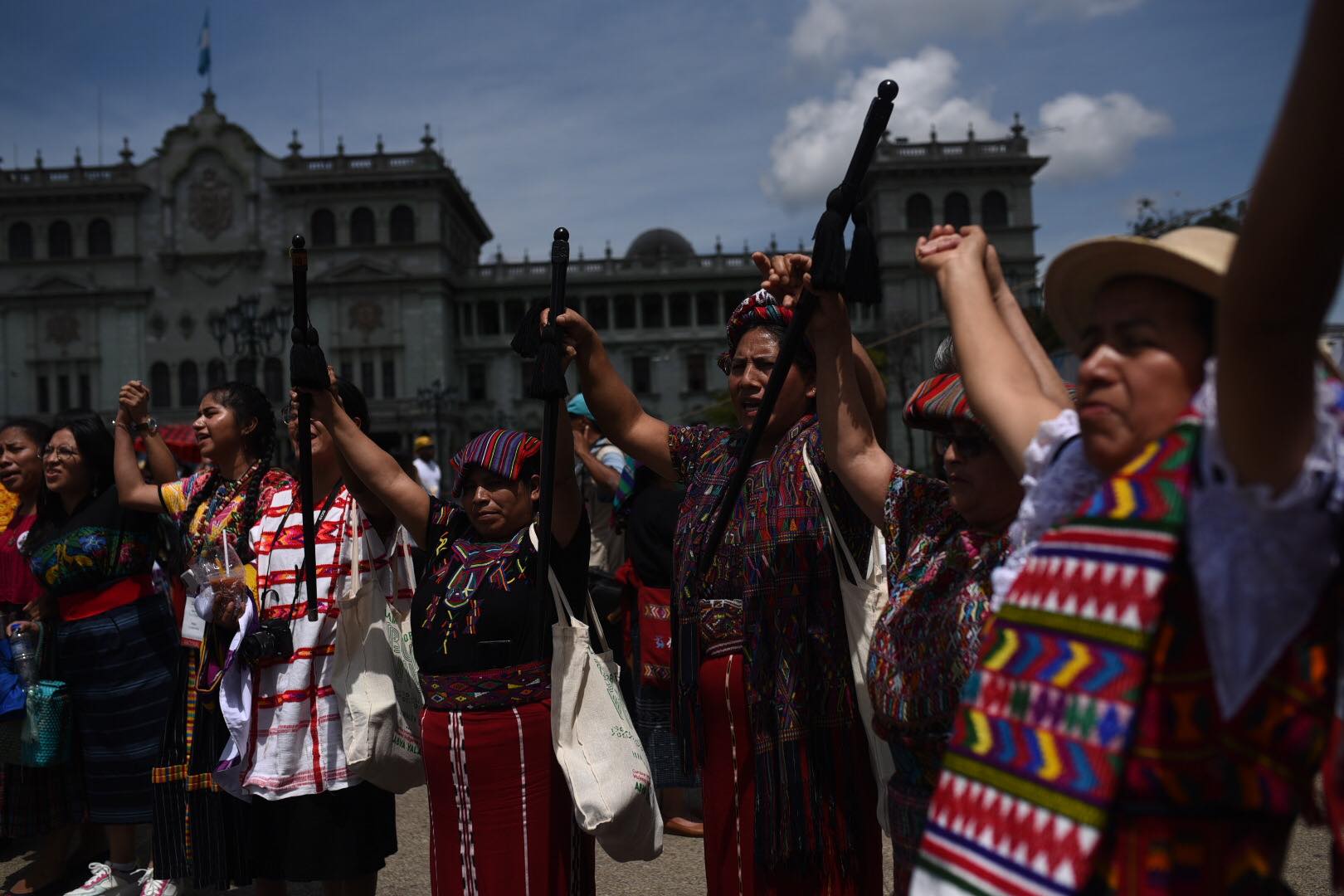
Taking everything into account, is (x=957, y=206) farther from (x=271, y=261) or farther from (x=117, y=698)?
(x=117, y=698)

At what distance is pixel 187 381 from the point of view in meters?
51.1

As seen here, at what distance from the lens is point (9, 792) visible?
478 cm

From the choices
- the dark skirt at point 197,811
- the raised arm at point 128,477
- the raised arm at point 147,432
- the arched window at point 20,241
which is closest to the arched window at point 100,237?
the arched window at point 20,241

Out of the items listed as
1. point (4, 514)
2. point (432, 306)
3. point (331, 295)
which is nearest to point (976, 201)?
point (432, 306)

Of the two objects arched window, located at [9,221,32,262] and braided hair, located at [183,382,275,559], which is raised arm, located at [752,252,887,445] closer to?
braided hair, located at [183,382,275,559]

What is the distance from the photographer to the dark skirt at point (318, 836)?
363 centimetres

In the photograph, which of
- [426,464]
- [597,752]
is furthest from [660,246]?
[597,752]

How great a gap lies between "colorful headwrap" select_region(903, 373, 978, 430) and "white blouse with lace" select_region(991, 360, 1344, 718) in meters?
0.76

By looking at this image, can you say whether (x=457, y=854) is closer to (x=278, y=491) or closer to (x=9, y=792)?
(x=278, y=491)

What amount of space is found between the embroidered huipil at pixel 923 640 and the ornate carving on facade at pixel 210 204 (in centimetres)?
5469

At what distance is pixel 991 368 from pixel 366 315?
173ft

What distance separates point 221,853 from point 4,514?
2729mm

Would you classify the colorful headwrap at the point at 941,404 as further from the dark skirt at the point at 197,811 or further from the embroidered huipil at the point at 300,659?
the dark skirt at the point at 197,811

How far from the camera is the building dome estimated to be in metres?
57.6
